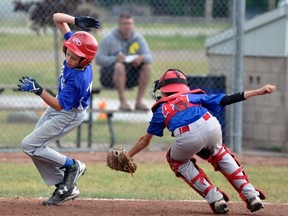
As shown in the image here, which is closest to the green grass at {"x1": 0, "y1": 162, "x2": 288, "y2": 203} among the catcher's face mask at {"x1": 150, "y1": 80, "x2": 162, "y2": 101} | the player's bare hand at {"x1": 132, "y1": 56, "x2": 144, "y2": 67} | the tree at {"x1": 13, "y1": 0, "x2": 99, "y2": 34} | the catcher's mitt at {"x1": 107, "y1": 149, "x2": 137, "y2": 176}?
the catcher's mitt at {"x1": 107, "y1": 149, "x2": 137, "y2": 176}

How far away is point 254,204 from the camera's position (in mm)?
7406

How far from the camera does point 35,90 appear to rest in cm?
752

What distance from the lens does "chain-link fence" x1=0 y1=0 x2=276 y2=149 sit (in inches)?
522

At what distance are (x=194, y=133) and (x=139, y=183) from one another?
→ 2841 millimetres

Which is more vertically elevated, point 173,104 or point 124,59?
point 173,104

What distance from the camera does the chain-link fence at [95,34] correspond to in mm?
13258

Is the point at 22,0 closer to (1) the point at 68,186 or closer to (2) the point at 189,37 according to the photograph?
(2) the point at 189,37

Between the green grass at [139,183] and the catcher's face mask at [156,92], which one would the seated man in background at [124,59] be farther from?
the catcher's face mask at [156,92]

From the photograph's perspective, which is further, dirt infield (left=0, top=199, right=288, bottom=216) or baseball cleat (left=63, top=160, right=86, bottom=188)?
baseball cleat (left=63, top=160, right=86, bottom=188)

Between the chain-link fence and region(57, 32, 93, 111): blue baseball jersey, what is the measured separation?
15.2 ft

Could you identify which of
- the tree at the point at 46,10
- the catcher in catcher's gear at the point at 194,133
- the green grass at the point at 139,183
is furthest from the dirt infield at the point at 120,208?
the tree at the point at 46,10

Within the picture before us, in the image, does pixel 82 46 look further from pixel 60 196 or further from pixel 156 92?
pixel 60 196

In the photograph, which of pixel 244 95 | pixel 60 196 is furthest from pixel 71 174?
pixel 244 95

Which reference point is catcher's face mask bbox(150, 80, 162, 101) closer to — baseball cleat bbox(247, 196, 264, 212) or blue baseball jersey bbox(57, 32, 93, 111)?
blue baseball jersey bbox(57, 32, 93, 111)
